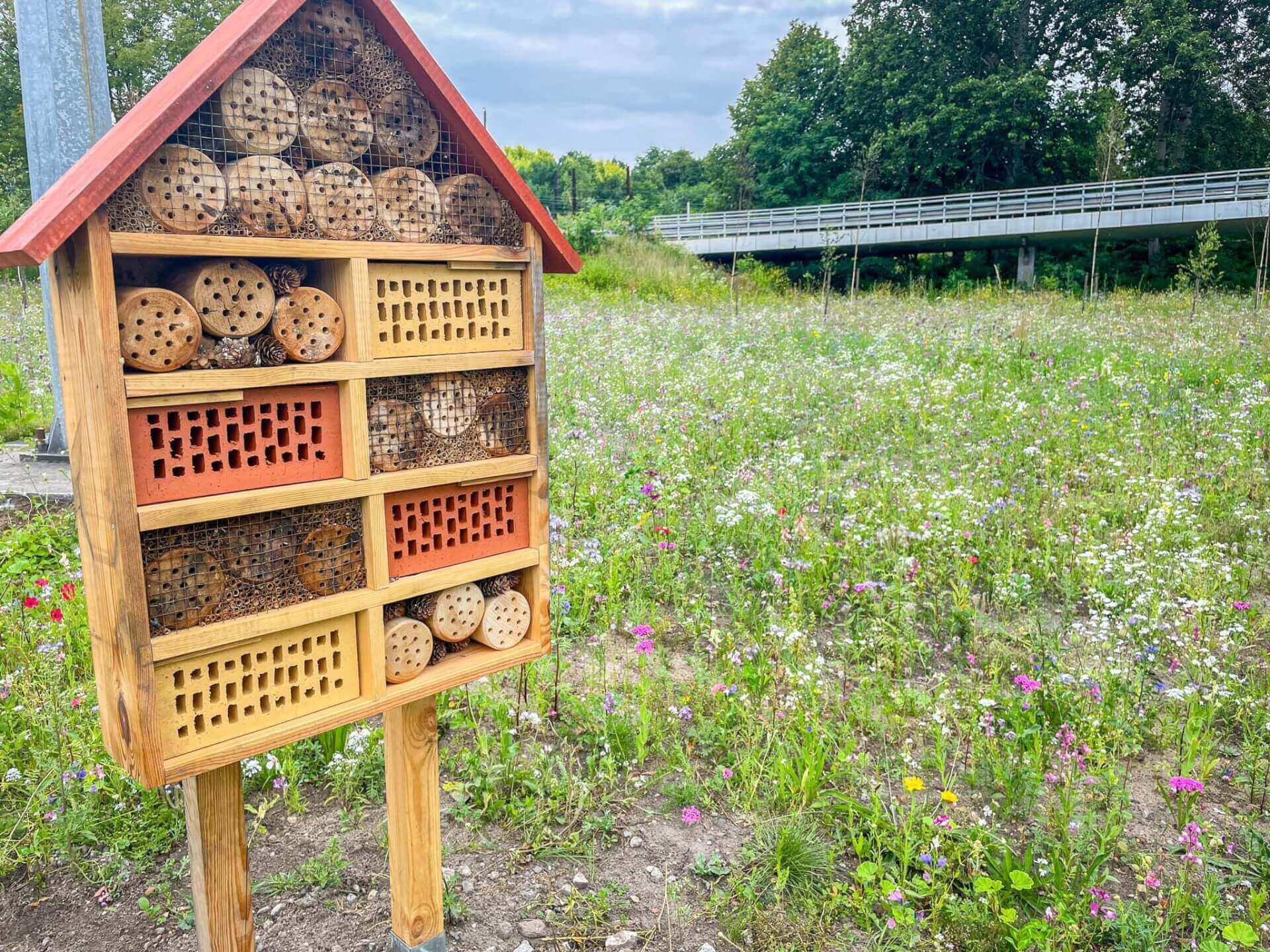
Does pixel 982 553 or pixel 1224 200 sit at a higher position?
pixel 1224 200

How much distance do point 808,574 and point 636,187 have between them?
5482cm

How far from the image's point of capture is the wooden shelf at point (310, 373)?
66.1 inches

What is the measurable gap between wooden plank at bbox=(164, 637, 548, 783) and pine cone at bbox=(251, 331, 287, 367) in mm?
787

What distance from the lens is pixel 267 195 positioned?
5.91 ft

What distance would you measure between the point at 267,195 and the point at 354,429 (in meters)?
0.50

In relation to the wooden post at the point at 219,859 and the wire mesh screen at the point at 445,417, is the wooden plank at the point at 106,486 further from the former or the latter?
the wire mesh screen at the point at 445,417

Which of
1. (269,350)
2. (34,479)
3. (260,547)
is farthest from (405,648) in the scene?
(34,479)

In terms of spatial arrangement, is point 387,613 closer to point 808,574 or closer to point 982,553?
point 808,574

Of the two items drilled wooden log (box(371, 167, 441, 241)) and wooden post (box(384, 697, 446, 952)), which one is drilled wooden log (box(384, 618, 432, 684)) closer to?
wooden post (box(384, 697, 446, 952))

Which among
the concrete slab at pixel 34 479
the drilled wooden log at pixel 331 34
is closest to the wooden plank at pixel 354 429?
the drilled wooden log at pixel 331 34

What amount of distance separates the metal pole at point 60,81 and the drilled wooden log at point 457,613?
10.4 feet

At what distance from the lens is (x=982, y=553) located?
15.9 feet

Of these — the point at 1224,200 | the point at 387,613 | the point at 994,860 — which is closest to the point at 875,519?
the point at 994,860

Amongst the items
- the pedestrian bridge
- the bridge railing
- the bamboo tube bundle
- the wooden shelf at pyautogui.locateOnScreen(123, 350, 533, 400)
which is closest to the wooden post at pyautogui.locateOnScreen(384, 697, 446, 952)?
the wooden shelf at pyautogui.locateOnScreen(123, 350, 533, 400)
